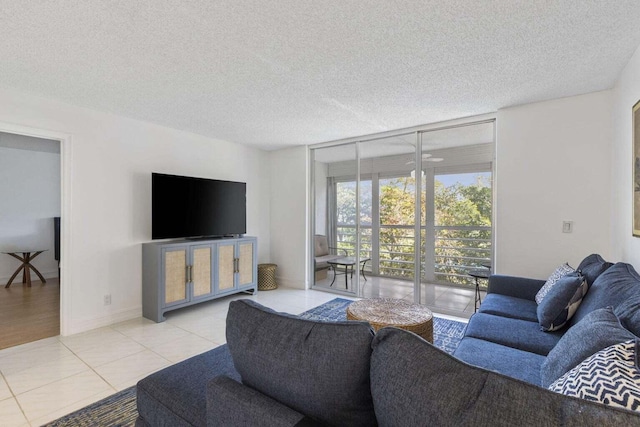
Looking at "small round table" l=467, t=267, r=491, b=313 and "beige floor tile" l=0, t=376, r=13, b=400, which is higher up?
"small round table" l=467, t=267, r=491, b=313

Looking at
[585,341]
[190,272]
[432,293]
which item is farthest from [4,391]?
[432,293]

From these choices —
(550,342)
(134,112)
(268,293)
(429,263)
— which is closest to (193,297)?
(268,293)

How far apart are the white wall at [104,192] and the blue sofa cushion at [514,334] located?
365 centimetres

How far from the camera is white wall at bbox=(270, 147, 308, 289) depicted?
496 centimetres

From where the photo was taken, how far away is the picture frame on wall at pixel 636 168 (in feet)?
6.68

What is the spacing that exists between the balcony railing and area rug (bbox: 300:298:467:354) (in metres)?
0.74

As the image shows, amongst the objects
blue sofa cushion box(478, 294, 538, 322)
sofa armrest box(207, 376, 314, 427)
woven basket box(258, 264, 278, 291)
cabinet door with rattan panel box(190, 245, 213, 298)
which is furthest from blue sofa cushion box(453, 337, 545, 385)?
woven basket box(258, 264, 278, 291)

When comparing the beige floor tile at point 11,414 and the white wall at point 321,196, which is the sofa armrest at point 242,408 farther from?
the white wall at point 321,196

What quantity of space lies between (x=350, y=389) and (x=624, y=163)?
2934mm

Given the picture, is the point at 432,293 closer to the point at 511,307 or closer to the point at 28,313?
the point at 511,307

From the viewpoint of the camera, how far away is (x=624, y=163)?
2.37 meters

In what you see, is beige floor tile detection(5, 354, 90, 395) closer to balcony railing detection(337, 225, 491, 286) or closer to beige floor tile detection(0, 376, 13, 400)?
beige floor tile detection(0, 376, 13, 400)

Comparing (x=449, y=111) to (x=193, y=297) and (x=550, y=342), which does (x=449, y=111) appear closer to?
(x=550, y=342)

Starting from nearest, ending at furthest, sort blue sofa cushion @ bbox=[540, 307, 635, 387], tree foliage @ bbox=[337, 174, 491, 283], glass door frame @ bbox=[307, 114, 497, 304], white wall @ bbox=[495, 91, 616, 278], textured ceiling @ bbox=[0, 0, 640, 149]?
blue sofa cushion @ bbox=[540, 307, 635, 387]
textured ceiling @ bbox=[0, 0, 640, 149]
white wall @ bbox=[495, 91, 616, 278]
glass door frame @ bbox=[307, 114, 497, 304]
tree foliage @ bbox=[337, 174, 491, 283]
